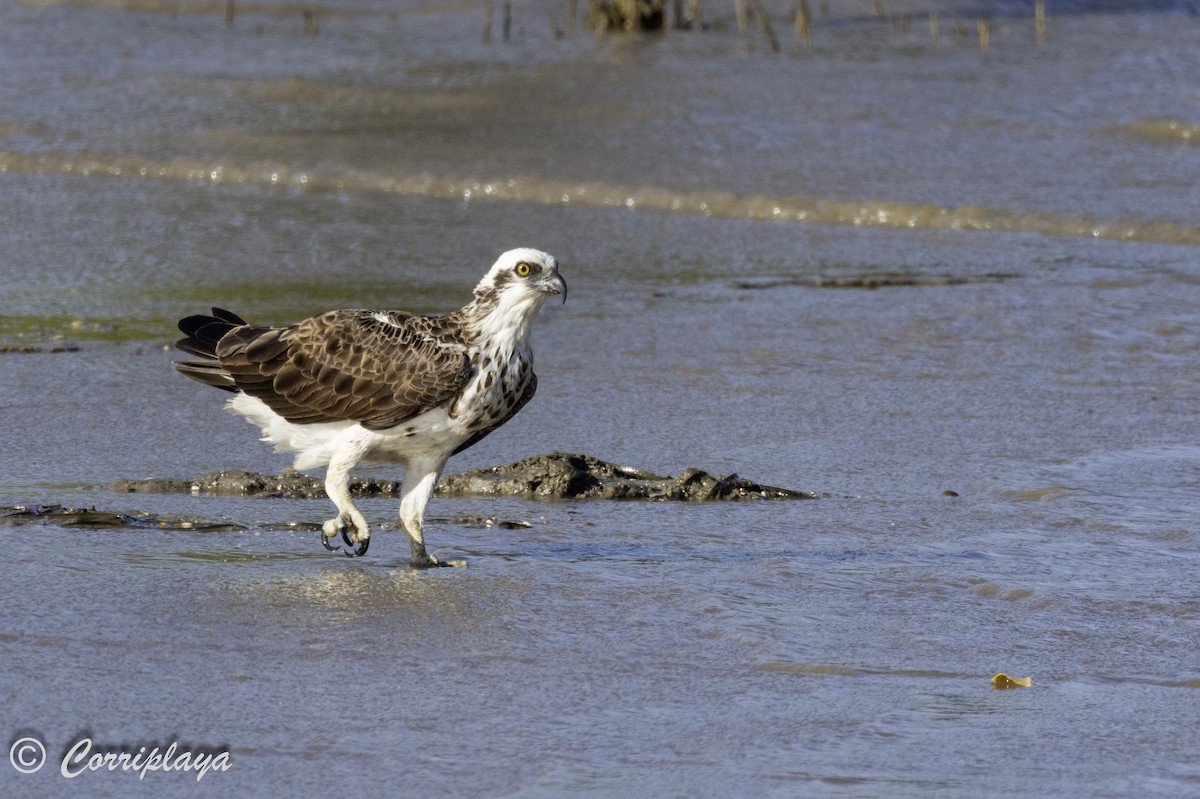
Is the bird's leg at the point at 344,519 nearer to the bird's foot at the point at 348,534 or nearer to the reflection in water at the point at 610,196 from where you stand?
the bird's foot at the point at 348,534

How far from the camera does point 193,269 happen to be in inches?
405

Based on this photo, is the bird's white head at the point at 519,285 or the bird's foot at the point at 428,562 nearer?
the bird's foot at the point at 428,562

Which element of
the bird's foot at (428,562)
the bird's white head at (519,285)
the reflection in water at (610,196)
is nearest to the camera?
the bird's foot at (428,562)

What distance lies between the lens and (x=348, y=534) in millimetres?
5867

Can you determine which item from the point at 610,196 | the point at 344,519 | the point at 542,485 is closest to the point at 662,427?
the point at 542,485

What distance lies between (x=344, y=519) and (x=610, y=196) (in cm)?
724

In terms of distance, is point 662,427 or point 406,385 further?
point 662,427

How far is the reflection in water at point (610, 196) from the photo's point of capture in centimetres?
1148

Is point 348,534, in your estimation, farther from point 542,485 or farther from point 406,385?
point 542,485

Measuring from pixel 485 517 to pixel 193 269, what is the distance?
454cm

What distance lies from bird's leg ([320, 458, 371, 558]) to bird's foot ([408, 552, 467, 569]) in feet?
0.56

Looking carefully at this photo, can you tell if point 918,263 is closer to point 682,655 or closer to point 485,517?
point 485,517

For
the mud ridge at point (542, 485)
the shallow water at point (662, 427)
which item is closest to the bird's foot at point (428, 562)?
the shallow water at point (662, 427)

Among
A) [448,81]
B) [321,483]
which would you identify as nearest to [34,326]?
[321,483]
